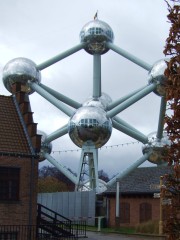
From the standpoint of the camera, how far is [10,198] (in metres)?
21.7

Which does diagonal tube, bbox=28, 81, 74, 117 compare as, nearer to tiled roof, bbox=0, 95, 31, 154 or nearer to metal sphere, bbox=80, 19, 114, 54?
metal sphere, bbox=80, 19, 114, 54

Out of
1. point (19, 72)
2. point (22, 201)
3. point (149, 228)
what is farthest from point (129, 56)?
point (22, 201)

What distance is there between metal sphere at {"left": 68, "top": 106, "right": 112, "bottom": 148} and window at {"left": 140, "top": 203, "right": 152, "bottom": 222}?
5668 mm

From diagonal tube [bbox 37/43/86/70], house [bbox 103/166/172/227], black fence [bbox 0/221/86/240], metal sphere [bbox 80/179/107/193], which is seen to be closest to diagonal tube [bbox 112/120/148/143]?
house [bbox 103/166/172/227]

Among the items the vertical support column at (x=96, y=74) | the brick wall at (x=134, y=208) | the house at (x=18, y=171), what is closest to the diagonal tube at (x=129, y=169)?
the brick wall at (x=134, y=208)

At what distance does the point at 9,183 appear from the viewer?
2167 centimetres

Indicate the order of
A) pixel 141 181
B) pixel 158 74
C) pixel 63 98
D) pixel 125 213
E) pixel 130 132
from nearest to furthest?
1. pixel 125 213
2. pixel 141 181
3. pixel 158 74
4. pixel 63 98
5. pixel 130 132

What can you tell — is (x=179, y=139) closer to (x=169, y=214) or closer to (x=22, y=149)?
(x=169, y=214)

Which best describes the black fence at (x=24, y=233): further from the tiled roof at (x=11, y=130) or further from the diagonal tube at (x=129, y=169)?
the diagonal tube at (x=129, y=169)

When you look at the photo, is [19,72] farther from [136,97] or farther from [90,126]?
[136,97]

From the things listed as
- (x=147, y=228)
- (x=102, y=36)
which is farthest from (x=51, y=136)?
(x=147, y=228)

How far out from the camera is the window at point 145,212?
3616 centimetres

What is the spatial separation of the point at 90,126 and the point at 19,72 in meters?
7.82

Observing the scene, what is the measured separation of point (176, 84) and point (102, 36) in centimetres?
3208
